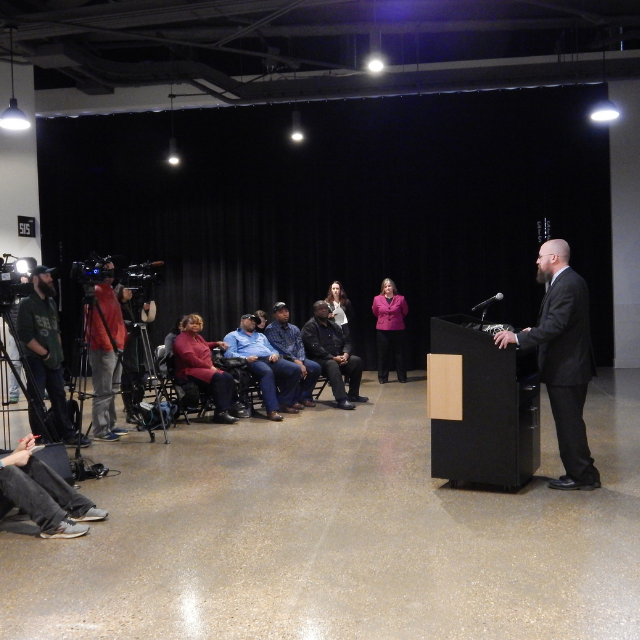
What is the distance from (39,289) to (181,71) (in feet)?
16.1

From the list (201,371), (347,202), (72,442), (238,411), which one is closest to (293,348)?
(238,411)

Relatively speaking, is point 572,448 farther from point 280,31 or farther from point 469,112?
point 469,112

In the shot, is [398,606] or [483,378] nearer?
[398,606]

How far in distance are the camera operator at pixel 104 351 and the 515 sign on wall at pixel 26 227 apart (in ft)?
10.8

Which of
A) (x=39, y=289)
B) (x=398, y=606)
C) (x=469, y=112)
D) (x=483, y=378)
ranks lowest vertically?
(x=398, y=606)

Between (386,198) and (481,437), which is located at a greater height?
(386,198)

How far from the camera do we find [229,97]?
10680 millimetres

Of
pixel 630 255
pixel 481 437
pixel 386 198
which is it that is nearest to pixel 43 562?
pixel 481 437

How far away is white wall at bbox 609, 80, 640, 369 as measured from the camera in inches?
409

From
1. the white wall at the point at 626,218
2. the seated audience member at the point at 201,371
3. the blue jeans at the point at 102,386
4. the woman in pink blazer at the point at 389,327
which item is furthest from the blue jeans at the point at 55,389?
the white wall at the point at 626,218

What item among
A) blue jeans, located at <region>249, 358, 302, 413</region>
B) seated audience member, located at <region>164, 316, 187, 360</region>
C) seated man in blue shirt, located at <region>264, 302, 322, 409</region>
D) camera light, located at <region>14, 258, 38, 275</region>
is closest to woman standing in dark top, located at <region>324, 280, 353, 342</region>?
seated man in blue shirt, located at <region>264, 302, 322, 409</region>

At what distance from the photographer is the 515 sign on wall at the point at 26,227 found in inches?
351

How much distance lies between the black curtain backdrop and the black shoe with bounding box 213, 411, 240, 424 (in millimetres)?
4328

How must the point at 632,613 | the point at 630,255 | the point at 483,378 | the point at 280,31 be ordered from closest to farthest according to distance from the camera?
the point at 632,613, the point at 483,378, the point at 280,31, the point at 630,255
